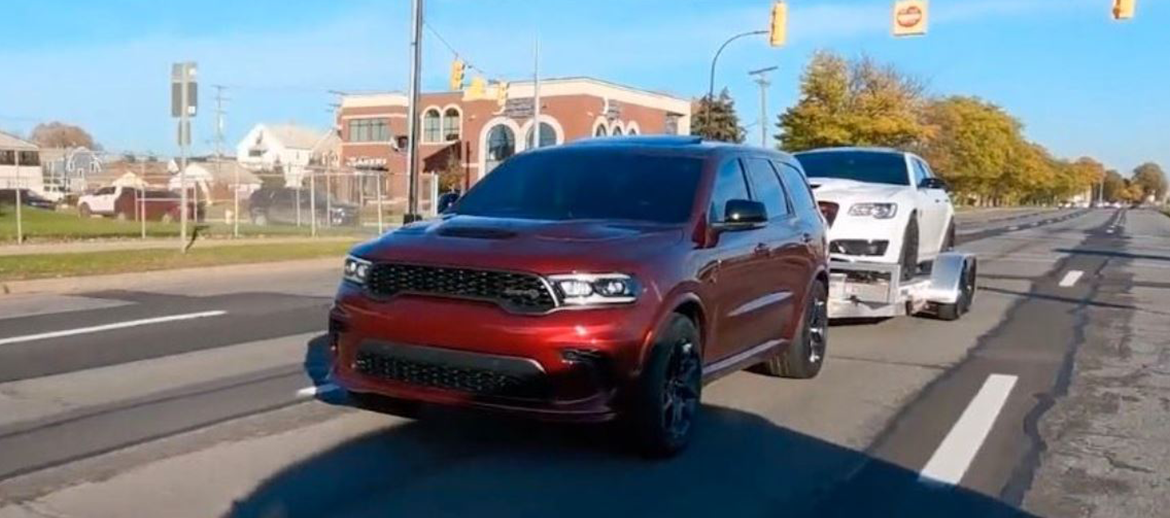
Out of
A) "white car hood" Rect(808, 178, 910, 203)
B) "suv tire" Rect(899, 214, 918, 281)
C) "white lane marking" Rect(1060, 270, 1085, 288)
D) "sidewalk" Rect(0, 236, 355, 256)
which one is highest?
"white car hood" Rect(808, 178, 910, 203)

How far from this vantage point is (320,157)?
114m

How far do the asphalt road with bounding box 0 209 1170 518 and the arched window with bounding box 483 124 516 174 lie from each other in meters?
69.5

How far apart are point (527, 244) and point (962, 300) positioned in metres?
8.55

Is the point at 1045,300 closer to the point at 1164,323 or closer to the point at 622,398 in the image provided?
the point at 1164,323

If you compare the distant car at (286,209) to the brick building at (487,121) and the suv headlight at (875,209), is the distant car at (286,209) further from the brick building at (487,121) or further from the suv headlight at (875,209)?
the brick building at (487,121)

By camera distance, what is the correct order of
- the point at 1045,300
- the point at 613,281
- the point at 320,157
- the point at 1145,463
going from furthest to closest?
the point at 320,157 < the point at 1045,300 < the point at 1145,463 < the point at 613,281

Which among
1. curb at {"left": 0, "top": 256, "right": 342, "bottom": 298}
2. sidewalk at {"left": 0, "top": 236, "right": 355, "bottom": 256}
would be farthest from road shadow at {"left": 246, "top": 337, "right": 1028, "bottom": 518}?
sidewalk at {"left": 0, "top": 236, "right": 355, "bottom": 256}

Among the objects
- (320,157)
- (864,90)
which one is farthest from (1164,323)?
(320,157)

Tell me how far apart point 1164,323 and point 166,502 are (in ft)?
38.4

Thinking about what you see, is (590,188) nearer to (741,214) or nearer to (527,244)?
(741,214)

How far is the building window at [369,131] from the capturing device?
3433 inches

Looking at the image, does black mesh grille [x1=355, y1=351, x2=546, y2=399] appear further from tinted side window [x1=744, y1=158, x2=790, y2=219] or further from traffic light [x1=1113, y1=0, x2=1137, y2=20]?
traffic light [x1=1113, y1=0, x2=1137, y2=20]

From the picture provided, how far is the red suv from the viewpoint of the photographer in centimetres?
548

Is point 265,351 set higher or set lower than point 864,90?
lower
